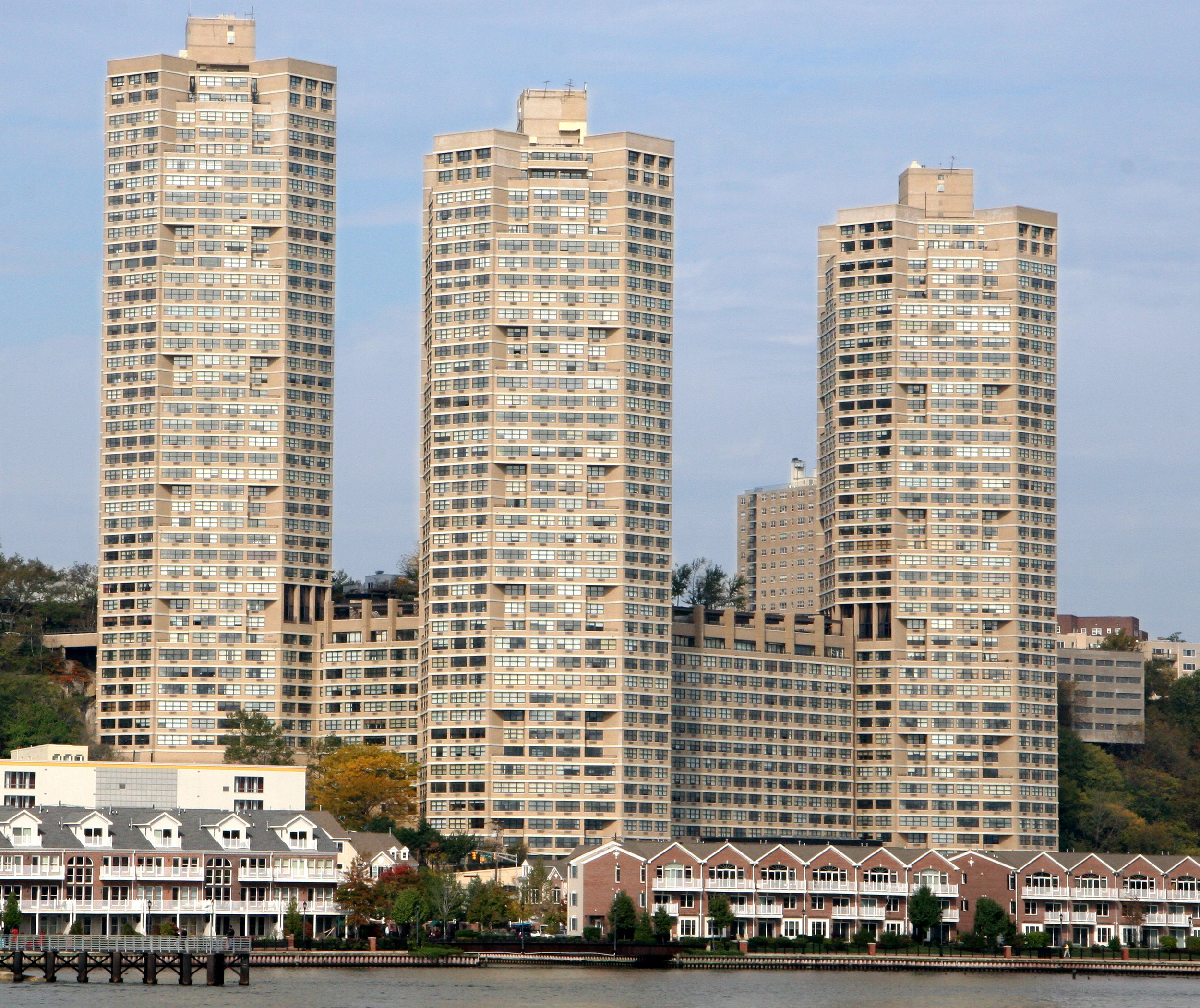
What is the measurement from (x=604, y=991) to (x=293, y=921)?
37.5 meters

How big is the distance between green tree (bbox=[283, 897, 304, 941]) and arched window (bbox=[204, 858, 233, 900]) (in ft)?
15.8

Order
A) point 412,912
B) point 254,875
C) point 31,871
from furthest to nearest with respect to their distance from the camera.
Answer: point 254,875, point 412,912, point 31,871

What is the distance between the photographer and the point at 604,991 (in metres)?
166

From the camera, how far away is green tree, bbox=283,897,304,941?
194 meters

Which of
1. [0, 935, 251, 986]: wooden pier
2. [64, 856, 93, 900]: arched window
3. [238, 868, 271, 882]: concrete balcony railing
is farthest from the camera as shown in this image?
[238, 868, 271, 882]: concrete balcony railing

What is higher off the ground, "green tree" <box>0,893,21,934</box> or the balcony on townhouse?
the balcony on townhouse

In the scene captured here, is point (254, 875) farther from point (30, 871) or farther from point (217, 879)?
point (30, 871)

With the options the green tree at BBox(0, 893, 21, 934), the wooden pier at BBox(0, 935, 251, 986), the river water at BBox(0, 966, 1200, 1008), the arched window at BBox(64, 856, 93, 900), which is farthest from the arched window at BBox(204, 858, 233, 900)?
the wooden pier at BBox(0, 935, 251, 986)

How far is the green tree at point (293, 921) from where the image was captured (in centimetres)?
19362

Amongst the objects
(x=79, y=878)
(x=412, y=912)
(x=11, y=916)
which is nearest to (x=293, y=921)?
(x=412, y=912)

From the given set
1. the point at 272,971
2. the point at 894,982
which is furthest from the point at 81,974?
the point at 894,982

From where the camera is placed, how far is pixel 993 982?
18975cm

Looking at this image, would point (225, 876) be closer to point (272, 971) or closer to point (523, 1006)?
point (272, 971)

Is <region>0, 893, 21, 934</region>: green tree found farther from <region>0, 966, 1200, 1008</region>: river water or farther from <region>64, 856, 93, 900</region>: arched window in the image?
<region>0, 966, 1200, 1008</region>: river water
